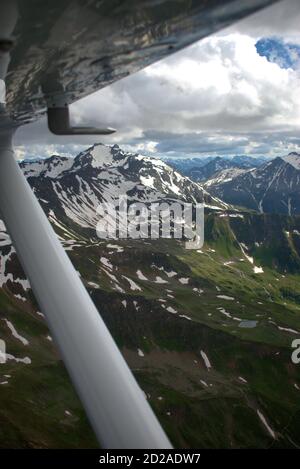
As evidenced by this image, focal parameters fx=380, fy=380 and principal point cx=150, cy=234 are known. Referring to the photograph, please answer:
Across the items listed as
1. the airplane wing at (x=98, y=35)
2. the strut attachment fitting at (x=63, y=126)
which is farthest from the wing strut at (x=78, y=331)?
the airplane wing at (x=98, y=35)

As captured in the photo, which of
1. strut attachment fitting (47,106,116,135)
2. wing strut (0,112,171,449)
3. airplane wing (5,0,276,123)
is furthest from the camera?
strut attachment fitting (47,106,116,135)

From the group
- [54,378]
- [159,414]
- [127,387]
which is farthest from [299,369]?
[127,387]

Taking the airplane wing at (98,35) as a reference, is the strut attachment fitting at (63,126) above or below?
below

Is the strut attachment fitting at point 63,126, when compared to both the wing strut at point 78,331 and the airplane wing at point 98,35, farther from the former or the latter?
the wing strut at point 78,331

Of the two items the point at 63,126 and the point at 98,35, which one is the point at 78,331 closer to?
the point at 63,126

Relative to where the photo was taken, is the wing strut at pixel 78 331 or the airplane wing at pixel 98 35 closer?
the airplane wing at pixel 98 35

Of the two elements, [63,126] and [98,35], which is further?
[63,126]

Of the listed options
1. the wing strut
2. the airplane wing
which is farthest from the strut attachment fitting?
the wing strut

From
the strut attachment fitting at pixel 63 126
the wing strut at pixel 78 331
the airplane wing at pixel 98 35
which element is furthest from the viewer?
the strut attachment fitting at pixel 63 126

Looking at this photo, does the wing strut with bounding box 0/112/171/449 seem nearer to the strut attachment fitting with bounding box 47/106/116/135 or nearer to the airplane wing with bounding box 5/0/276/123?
the strut attachment fitting with bounding box 47/106/116/135

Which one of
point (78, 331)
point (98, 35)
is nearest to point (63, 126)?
point (98, 35)

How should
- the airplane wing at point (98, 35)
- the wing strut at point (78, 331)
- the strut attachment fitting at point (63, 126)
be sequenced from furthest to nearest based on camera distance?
the strut attachment fitting at point (63, 126)
the wing strut at point (78, 331)
the airplane wing at point (98, 35)
